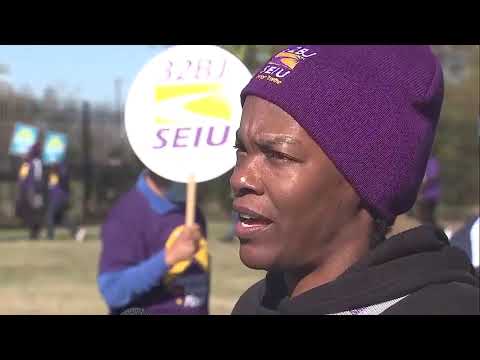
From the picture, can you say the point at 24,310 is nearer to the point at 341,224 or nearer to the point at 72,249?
the point at 72,249

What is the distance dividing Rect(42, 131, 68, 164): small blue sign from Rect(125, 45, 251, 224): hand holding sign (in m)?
13.2

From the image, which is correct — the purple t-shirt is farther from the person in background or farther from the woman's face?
the woman's face

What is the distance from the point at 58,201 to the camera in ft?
57.2

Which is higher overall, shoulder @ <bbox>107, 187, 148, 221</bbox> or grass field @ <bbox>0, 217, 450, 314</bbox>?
shoulder @ <bbox>107, 187, 148, 221</bbox>

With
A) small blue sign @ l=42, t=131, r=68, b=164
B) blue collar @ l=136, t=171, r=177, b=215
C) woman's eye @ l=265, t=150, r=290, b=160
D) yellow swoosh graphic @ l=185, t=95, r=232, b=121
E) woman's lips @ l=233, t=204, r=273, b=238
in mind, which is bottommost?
small blue sign @ l=42, t=131, r=68, b=164

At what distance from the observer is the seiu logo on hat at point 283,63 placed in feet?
4.87

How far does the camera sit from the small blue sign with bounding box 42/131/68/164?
15.6 meters

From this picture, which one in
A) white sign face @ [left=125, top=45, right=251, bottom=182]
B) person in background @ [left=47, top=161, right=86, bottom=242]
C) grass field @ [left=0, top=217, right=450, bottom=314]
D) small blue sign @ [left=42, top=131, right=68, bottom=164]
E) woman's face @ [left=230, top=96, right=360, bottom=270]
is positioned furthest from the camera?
person in background @ [left=47, top=161, right=86, bottom=242]

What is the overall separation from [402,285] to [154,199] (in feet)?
7.14

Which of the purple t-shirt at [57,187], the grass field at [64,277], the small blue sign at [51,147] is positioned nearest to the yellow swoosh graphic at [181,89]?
the grass field at [64,277]

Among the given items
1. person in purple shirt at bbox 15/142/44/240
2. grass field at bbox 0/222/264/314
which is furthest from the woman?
person in purple shirt at bbox 15/142/44/240

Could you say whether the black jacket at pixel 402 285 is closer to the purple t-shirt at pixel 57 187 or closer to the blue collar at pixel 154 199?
the blue collar at pixel 154 199
